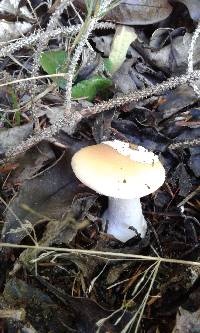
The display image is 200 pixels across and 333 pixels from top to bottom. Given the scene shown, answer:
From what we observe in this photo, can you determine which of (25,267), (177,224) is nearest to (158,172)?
(177,224)

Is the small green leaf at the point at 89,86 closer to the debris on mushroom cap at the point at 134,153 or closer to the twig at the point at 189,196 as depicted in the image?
the debris on mushroom cap at the point at 134,153

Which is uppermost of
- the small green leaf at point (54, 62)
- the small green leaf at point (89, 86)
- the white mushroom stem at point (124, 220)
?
the small green leaf at point (54, 62)

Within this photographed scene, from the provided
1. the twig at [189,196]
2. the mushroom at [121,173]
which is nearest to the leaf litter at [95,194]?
the twig at [189,196]

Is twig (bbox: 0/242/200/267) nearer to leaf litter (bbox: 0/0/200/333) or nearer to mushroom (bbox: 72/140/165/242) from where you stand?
leaf litter (bbox: 0/0/200/333)

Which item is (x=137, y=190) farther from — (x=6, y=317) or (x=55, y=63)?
(x=55, y=63)

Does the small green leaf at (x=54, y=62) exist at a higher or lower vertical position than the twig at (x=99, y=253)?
higher

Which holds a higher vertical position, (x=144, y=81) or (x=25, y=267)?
(x=144, y=81)

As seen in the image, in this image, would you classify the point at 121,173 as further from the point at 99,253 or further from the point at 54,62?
the point at 54,62
